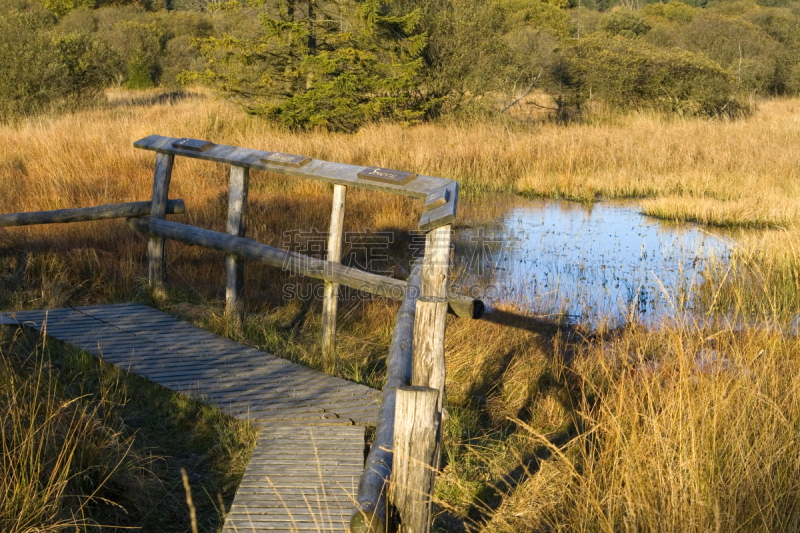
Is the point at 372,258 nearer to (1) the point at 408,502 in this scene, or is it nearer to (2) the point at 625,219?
(2) the point at 625,219

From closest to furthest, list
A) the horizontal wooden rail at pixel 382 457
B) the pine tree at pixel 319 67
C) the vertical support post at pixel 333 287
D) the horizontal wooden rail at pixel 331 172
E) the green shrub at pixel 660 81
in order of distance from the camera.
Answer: the horizontal wooden rail at pixel 382 457
the horizontal wooden rail at pixel 331 172
the vertical support post at pixel 333 287
the pine tree at pixel 319 67
the green shrub at pixel 660 81

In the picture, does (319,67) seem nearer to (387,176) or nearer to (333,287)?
(333,287)

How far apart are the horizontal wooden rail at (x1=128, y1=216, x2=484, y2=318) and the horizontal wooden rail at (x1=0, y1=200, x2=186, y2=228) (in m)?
0.11

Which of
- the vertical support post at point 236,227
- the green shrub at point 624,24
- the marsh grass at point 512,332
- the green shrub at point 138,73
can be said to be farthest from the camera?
the green shrub at point 624,24

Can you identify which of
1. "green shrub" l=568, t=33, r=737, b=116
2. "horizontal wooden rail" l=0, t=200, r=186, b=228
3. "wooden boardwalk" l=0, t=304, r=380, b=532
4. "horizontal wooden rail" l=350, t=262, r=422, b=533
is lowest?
"wooden boardwalk" l=0, t=304, r=380, b=532

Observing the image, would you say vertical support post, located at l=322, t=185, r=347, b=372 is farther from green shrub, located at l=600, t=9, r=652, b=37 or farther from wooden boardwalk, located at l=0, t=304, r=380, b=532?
green shrub, located at l=600, t=9, r=652, b=37

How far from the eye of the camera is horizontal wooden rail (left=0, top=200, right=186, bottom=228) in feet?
20.4

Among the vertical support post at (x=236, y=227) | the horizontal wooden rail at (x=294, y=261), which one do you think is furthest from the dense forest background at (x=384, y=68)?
the vertical support post at (x=236, y=227)

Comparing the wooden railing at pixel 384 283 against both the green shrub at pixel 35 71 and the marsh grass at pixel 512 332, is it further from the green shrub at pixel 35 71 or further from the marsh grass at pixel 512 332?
the green shrub at pixel 35 71

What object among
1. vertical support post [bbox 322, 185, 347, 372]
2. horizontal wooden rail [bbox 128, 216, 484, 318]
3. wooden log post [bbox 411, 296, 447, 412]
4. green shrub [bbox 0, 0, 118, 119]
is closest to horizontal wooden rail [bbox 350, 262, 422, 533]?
wooden log post [bbox 411, 296, 447, 412]

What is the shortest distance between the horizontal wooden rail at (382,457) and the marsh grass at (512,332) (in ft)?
1.05

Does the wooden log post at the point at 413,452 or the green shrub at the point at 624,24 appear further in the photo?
the green shrub at the point at 624,24

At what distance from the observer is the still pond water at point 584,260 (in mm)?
7422

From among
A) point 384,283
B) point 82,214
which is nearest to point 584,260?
point 384,283
